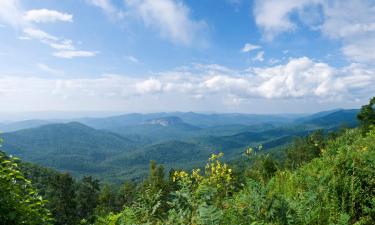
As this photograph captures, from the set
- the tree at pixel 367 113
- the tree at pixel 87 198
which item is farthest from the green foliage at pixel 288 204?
the tree at pixel 87 198

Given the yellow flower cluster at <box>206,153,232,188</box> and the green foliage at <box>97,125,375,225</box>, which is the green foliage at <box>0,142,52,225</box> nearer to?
the green foliage at <box>97,125,375,225</box>

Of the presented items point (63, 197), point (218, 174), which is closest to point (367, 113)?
point (218, 174)

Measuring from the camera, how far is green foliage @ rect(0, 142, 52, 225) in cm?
443

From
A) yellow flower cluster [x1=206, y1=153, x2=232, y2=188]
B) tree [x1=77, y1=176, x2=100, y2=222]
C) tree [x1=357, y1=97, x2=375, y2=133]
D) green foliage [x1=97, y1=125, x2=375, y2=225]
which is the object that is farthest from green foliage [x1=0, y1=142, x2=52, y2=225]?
tree [x1=77, y1=176, x2=100, y2=222]

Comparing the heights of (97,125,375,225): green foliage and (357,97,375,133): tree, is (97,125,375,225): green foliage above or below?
below

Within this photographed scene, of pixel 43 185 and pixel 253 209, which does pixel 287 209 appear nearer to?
pixel 253 209

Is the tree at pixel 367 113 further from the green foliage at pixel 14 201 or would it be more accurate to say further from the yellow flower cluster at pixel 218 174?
the green foliage at pixel 14 201

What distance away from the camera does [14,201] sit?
181 inches

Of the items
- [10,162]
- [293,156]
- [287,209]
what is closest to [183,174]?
[287,209]

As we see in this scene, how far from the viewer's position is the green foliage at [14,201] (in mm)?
4426

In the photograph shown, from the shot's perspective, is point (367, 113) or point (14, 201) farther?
point (367, 113)

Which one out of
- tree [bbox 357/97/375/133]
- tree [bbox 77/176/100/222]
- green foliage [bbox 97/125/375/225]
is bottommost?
tree [bbox 77/176/100/222]

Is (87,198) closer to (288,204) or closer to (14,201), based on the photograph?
(14,201)

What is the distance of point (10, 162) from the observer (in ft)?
17.4
